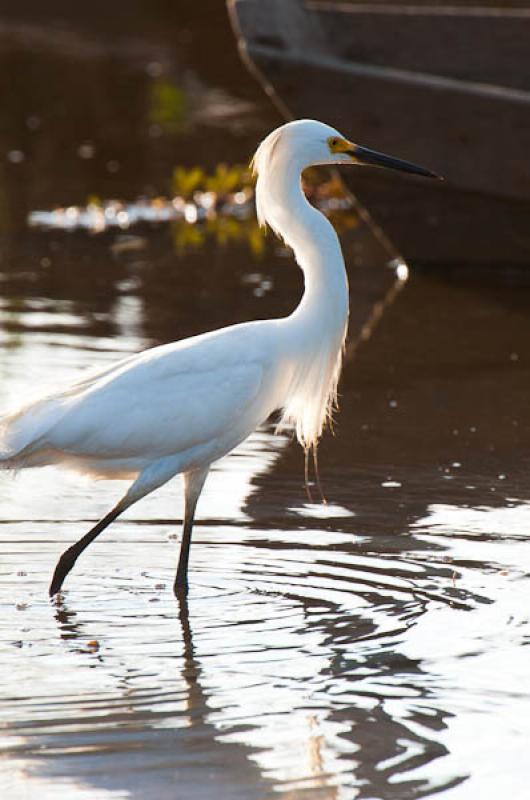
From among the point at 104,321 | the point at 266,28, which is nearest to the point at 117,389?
the point at 104,321

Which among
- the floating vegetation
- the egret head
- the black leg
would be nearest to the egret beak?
the egret head

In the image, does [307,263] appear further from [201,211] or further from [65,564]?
[201,211]

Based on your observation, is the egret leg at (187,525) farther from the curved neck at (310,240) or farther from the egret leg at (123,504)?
the curved neck at (310,240)

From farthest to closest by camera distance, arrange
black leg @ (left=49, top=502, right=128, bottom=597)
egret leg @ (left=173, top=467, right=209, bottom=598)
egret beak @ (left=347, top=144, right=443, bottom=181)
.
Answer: egret beak @ (left=347, top=144, right=443, bottom=181), egret leg @ (left=173, top=467, right=209, bottom=598), black leg @ (left=49, top=502, right=128, bottom=597)

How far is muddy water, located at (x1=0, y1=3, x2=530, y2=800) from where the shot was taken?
4016mm

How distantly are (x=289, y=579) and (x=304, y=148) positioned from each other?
1489mm

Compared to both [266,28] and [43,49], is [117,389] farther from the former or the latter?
[43,49]

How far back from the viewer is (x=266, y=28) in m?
10.1

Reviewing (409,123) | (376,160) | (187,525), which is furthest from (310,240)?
(409,123)

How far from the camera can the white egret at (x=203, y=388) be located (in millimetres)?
5266

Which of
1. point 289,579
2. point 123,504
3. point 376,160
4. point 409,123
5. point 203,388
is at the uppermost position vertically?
point 376,160

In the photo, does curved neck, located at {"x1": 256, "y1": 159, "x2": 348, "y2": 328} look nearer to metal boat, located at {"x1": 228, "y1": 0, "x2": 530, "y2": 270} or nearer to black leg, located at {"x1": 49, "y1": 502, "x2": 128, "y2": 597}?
black leg, located at {"x1": 49, "y1": 502, "x2": 128, "y2": 597}

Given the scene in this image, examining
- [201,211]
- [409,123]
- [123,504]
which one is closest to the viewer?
[123,504]

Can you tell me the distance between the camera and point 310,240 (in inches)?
217
